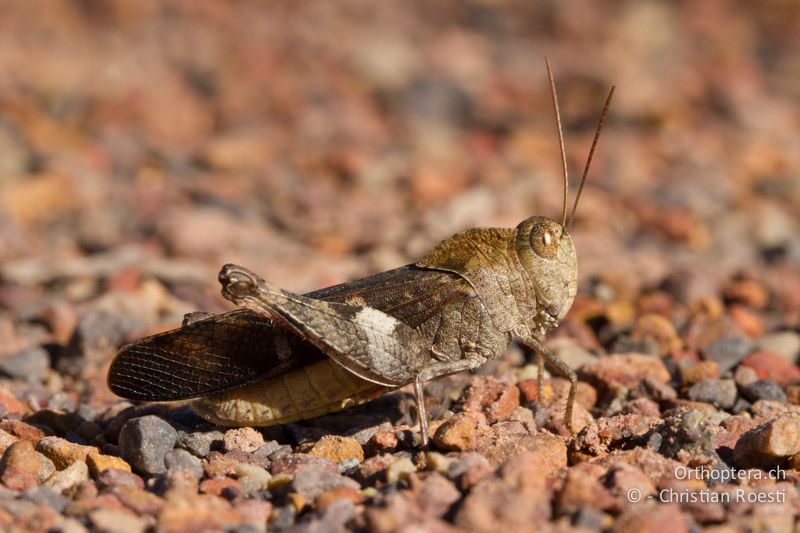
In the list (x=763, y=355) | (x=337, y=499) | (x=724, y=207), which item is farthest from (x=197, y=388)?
(x=724, y=207)

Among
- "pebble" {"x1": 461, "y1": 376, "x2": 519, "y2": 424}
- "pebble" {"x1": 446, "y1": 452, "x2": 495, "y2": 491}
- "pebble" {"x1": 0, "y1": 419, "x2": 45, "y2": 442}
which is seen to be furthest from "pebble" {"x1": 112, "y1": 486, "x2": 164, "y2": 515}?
"pebble" {"x1": 461, "y1": 376, "x2": 519, "y2": 424}

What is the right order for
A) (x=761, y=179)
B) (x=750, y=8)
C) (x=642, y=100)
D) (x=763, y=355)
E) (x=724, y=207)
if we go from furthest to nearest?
1. (x=750, y=8)
2. (x=642, y=100)
3. (x=761, y=179)
4. (x=724, y=207)
5. (x=763, y=355)

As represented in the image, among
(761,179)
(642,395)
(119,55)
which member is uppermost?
(119,55)

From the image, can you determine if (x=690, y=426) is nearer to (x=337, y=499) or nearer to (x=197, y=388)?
(x=337, y=499)

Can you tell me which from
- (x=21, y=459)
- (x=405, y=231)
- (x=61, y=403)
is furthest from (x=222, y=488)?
(x=405, y=231)

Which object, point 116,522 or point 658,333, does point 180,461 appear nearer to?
point 116,522
